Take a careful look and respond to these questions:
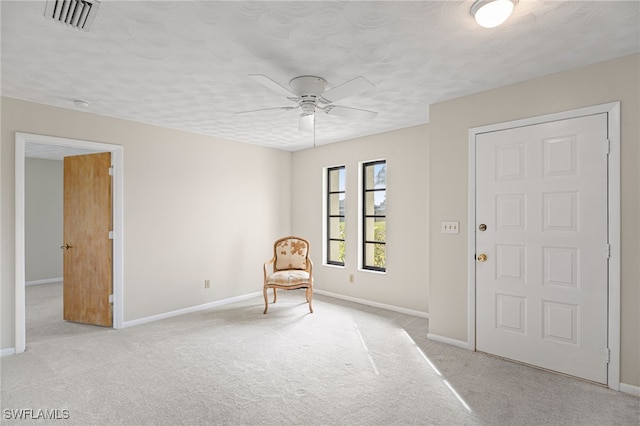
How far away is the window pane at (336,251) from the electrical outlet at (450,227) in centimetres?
231

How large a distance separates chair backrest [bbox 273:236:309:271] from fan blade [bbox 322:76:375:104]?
2.89m

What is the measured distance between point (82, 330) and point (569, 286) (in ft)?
16.6

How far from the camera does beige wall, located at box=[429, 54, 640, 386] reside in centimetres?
244

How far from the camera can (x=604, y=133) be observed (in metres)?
2.55

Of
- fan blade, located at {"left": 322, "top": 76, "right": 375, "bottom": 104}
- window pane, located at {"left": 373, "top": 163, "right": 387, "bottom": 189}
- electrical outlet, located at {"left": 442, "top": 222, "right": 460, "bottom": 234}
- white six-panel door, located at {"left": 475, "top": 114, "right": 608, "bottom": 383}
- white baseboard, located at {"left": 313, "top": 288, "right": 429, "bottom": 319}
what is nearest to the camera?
fan blade, located at {"left": 322, "top": 76, "right": 375, "bottom": 104}

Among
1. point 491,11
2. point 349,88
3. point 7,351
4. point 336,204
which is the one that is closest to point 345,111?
point 349,88

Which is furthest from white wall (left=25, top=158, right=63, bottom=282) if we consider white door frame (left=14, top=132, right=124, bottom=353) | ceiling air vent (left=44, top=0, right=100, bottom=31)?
ceiling air vent (left=44, top=0, right=100, bottom=31)

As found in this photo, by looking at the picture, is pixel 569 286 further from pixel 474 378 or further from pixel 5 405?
pixel 5 405

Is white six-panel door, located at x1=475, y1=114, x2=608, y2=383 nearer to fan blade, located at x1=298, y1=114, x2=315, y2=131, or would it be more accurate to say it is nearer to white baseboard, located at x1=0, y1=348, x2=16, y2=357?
fan blade, located at x1=298, y1=114, x2=315, y2=131

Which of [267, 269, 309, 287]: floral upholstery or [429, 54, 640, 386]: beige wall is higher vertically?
[429, 54, 640, 386]: beige wall

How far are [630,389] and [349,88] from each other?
3.06 metres

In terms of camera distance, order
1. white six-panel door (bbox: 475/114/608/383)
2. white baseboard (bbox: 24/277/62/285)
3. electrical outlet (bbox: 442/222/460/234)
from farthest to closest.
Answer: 1. white baseboard (bbox: 24/277/62/285)
2. electrical outlet (bbox: 442/222/460/234)
3. white six-panel door (bbox: 475/114/608/383)

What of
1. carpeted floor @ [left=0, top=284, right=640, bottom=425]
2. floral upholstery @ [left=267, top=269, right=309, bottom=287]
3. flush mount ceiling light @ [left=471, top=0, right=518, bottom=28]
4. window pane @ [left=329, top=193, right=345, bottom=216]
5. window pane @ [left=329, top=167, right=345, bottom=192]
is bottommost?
carpeted floor @ [left=0, top=284, right=640, bottom=425]

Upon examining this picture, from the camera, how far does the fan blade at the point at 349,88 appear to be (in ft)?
7.54
